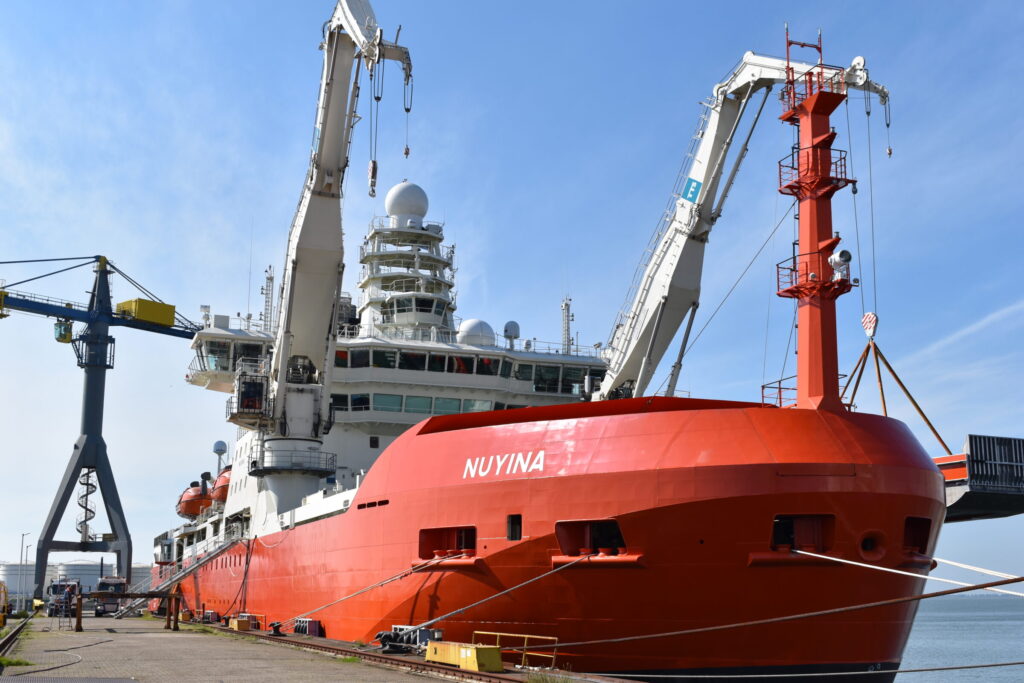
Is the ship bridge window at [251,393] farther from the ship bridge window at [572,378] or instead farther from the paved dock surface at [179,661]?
the ship bridge window at [572,378]

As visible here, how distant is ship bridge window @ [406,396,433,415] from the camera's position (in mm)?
28172

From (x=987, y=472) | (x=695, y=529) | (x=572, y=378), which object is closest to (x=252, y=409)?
(x=572, y=378)

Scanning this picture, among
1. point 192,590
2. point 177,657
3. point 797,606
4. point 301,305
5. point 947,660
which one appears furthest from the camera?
point 947,660

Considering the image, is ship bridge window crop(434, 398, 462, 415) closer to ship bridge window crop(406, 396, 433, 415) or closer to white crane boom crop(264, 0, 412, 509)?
ship bridge window crop(406, 396, 433, 415)

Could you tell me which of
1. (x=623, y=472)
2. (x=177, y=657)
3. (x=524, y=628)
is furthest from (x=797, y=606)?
(x=177, y=657)

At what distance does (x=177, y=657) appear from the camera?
16594 mm

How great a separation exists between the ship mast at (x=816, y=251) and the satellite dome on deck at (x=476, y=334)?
15627mm

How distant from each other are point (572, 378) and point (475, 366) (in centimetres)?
335

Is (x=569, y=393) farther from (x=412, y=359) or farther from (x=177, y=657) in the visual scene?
(x=177, y=657)

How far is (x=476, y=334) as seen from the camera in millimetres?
30094

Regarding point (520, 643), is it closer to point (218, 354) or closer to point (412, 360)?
point (412, 360)

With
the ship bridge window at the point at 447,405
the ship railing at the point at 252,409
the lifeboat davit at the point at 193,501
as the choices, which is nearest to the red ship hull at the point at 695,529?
the ship railing at the point at 252,409

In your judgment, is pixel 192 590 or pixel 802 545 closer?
pixel 802 545

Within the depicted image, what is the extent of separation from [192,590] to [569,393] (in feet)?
49.6
